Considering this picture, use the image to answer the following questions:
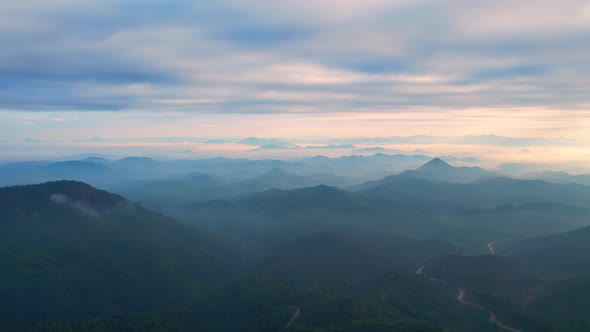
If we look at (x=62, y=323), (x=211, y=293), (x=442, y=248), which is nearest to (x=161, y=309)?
(x=211, y=293)

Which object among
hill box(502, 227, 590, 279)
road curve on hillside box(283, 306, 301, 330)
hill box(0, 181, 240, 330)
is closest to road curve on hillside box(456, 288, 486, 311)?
hill box(502, 227, 590, 279)

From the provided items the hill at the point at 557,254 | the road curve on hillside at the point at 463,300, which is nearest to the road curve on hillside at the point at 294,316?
the road curve on hillside at the point at 463,300

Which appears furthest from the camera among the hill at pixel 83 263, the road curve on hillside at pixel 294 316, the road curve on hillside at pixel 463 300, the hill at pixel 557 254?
the hill at pixel 557 254

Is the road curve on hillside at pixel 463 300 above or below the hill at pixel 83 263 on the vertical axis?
below

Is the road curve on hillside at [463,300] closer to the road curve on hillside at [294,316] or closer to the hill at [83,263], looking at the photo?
the road curve on hillside at [294,316]

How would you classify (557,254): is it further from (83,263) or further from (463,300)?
(83,263)

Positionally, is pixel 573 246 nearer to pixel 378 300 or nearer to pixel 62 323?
pixel 378 300

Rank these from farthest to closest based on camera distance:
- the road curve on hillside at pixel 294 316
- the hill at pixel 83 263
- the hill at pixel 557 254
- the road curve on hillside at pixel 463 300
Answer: the hill at pixel 557 254 < the hill at pixel 83 263 < the road curve on hillside at pixel 463 300 < the road curve on hillside at pixel 294 316

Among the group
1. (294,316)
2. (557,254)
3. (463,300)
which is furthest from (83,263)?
(557,254)
